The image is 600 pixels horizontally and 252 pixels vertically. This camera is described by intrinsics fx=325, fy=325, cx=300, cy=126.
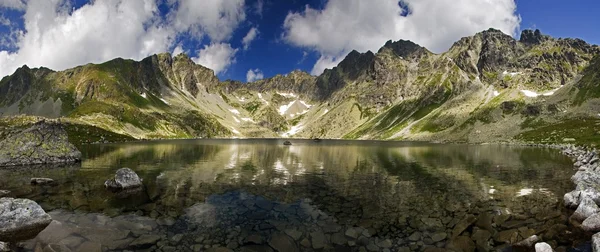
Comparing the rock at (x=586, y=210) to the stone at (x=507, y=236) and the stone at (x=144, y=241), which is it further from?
the stone at (x=144, y=241)

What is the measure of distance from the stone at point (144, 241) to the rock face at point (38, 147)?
56.1 metres

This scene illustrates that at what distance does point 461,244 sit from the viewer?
72.1ft

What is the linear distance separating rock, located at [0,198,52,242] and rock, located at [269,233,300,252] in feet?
54.7

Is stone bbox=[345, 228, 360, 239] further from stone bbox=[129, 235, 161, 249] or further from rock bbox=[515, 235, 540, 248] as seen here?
stone bbox=[129, 235, 161, 249]

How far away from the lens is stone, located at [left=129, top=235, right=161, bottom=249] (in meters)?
21.3

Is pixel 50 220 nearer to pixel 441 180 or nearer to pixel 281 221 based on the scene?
pixel 281 221

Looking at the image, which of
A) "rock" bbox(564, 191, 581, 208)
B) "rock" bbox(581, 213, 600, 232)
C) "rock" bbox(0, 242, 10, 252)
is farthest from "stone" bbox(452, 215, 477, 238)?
"rock" bbox(0, 242, 10, 252)

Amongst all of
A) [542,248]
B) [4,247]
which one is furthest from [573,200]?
[4,247]

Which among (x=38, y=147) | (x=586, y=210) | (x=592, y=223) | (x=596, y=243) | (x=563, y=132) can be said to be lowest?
(x=596, y=243)

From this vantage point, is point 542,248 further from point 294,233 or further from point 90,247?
point 90,247

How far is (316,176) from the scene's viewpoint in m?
54.2

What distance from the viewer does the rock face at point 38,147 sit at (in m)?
61.3

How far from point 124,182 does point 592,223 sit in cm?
4541

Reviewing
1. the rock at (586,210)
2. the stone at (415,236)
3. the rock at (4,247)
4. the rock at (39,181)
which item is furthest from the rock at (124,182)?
the rock at (586,210)
